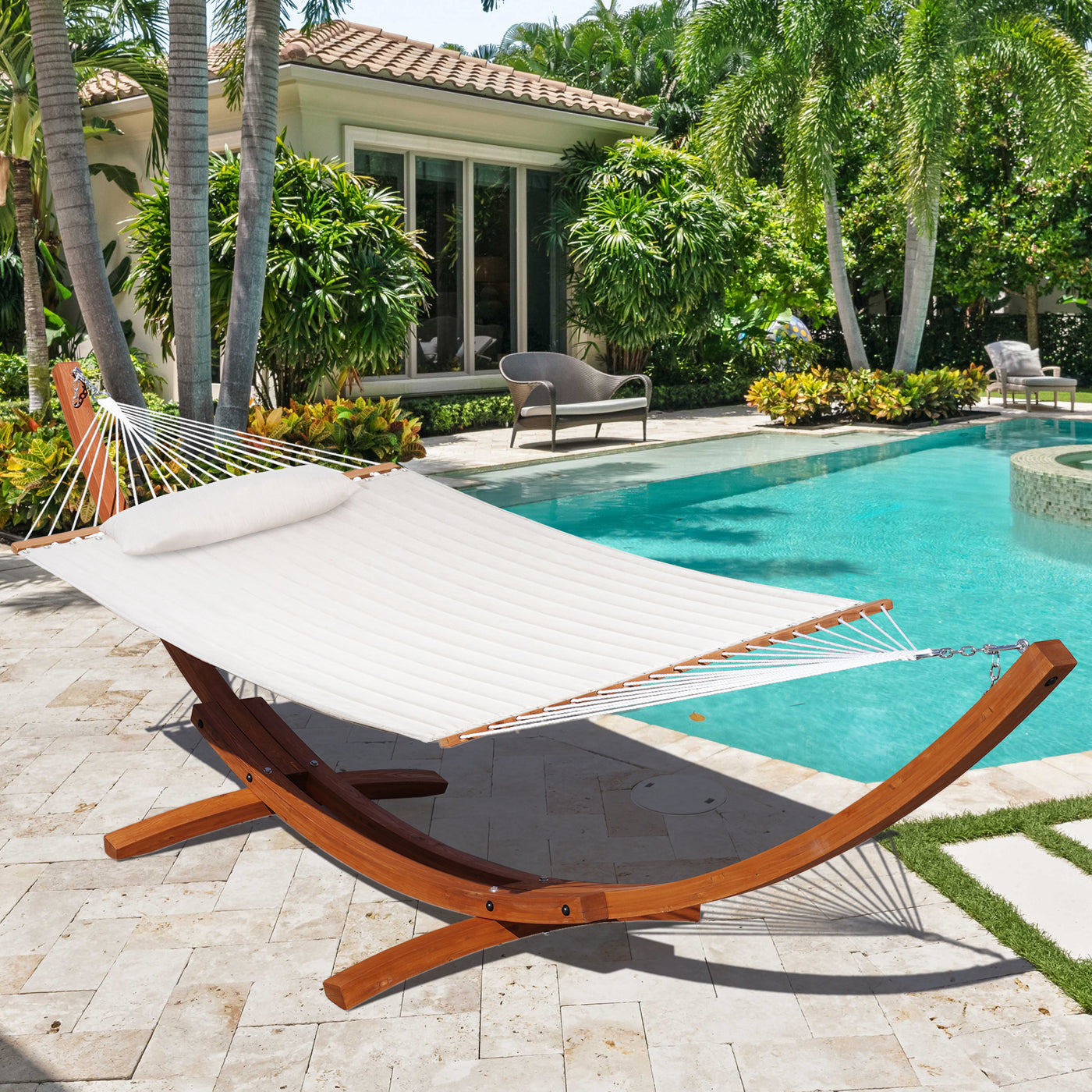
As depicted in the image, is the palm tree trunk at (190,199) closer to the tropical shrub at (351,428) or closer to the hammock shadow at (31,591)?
the tropical shrub at (351,428)

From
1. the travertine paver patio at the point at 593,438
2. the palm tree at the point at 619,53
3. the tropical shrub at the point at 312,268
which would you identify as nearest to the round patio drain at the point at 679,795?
the travertine paver patio at the point at 593,438

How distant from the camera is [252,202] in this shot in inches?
277

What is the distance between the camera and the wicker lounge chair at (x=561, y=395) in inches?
442

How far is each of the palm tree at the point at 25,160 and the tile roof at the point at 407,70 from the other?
6.48 feet

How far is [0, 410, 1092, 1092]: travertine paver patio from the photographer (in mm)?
2186

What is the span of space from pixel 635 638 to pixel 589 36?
32707 mm

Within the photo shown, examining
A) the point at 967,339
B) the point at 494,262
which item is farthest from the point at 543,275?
the point at 967,339

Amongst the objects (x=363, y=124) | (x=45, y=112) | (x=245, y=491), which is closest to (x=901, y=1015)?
(x=245, y=491)

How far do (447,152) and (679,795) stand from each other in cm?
1059

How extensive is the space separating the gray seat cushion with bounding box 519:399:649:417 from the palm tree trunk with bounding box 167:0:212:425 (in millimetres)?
4704

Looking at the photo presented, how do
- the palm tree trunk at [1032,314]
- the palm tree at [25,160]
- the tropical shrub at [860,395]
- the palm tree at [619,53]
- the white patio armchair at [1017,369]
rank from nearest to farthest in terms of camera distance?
the palm tree at [25,160], the tropical shrub at [860,395], the white patio armchair at [1017,369], the palm tree trunk at [1032,314], the palm tree at [619,53]

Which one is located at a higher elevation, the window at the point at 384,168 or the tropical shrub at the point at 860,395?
the window at the point at 384,168

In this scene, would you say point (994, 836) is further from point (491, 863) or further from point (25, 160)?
point (25, 160)

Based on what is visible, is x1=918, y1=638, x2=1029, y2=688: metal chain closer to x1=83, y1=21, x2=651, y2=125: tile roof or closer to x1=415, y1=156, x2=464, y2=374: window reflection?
x1=83, y1=21, x2=651, y2=125: tile roof
